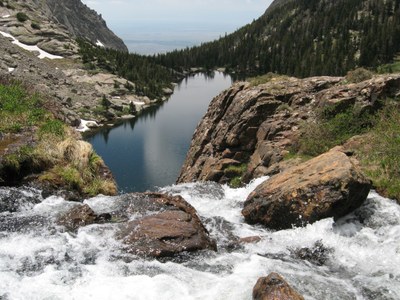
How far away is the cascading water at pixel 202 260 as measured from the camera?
322 inches

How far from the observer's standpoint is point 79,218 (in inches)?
445

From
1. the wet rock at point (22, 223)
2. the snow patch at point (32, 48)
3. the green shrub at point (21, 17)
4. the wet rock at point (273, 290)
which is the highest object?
the green shrub at point (21, 17)

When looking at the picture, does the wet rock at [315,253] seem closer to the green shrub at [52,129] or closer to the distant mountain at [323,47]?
the green shrub at [52,129]

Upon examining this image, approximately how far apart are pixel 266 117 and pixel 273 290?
16.6 meters

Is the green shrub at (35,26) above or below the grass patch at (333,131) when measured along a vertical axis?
above

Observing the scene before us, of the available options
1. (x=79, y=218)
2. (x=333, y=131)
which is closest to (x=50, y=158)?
(x=79, y=218)

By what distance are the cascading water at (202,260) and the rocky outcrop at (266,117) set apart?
22.3ft

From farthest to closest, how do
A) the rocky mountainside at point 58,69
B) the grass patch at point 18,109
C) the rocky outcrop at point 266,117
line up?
the rocky mountainside at point 58,69 → the rocky outcrop at point 266,117 → the grass patch at point 18,109

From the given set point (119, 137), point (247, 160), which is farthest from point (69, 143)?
point (119, 137)

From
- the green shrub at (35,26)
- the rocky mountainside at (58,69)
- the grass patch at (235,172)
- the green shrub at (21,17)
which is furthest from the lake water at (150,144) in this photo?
the green shrub at (21,17)

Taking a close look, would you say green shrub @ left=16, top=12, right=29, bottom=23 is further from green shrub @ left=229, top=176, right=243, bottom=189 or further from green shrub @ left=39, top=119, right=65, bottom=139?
green shrub @ left=229, top=176, right=243, bottom=189

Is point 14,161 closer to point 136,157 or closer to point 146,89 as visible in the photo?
point 136,157

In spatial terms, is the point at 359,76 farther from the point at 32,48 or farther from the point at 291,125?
the point at 32,48

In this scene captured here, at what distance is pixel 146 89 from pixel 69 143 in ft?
311
